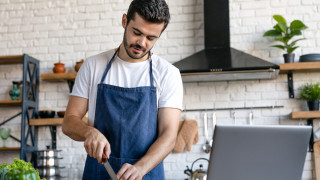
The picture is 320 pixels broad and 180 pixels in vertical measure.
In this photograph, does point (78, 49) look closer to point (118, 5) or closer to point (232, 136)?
point (118, 5)

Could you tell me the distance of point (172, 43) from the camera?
13.6ft

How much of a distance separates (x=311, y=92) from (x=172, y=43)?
1390 millimetres

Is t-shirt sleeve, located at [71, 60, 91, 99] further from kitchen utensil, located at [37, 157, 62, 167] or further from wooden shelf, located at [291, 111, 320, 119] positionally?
wooden shelf, located at [291, 111, 320, 119]

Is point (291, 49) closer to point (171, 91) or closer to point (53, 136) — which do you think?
point (171, 91)

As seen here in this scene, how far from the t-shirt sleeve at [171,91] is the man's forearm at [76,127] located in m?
0.40

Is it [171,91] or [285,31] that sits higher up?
[285,31]

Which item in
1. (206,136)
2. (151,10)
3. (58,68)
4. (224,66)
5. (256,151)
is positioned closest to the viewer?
(256,151)

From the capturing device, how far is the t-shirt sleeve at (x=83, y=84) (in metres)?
1.99

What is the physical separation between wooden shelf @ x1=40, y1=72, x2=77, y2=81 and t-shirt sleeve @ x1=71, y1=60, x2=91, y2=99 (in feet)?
6.62

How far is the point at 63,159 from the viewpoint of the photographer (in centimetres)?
421

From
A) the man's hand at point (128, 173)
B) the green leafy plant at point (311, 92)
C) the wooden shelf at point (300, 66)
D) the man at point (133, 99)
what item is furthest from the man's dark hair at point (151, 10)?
the green leafy plant at point (311, 92)

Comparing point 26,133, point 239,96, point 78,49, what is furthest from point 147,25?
point 26,133

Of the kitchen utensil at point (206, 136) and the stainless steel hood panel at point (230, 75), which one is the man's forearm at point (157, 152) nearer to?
the stainless steel hood panel at point (230, 75)

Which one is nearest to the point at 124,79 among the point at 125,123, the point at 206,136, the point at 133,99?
the point at 133,99
